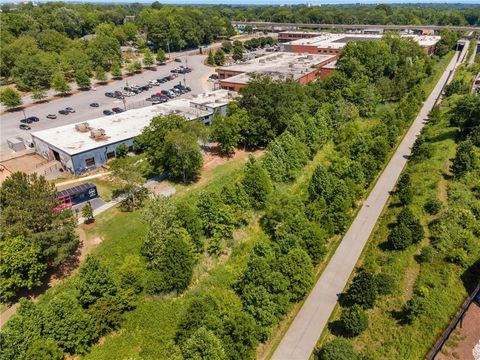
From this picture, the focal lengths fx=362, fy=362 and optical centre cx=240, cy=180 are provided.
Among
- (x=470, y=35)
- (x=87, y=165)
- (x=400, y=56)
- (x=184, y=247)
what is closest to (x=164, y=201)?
(x=184, y=247)

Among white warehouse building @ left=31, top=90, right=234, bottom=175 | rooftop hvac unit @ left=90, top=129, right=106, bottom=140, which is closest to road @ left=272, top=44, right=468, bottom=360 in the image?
white warehouse building @ left=31, top=90, right=234, bottom=175

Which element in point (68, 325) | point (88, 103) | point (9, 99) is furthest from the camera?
point (88, 103)

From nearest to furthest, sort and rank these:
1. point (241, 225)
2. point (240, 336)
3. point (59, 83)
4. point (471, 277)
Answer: point (240, 336) < point (471, 277) < point (241, 225) < point (59, 83)

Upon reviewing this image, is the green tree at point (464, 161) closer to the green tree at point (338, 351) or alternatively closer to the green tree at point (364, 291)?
the green tree at point (364, 291)

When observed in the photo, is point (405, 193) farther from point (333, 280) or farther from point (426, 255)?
point (333, 280)

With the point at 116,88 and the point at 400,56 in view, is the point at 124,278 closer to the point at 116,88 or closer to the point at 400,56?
the point at 116,88

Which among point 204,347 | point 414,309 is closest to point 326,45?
point 414,309
